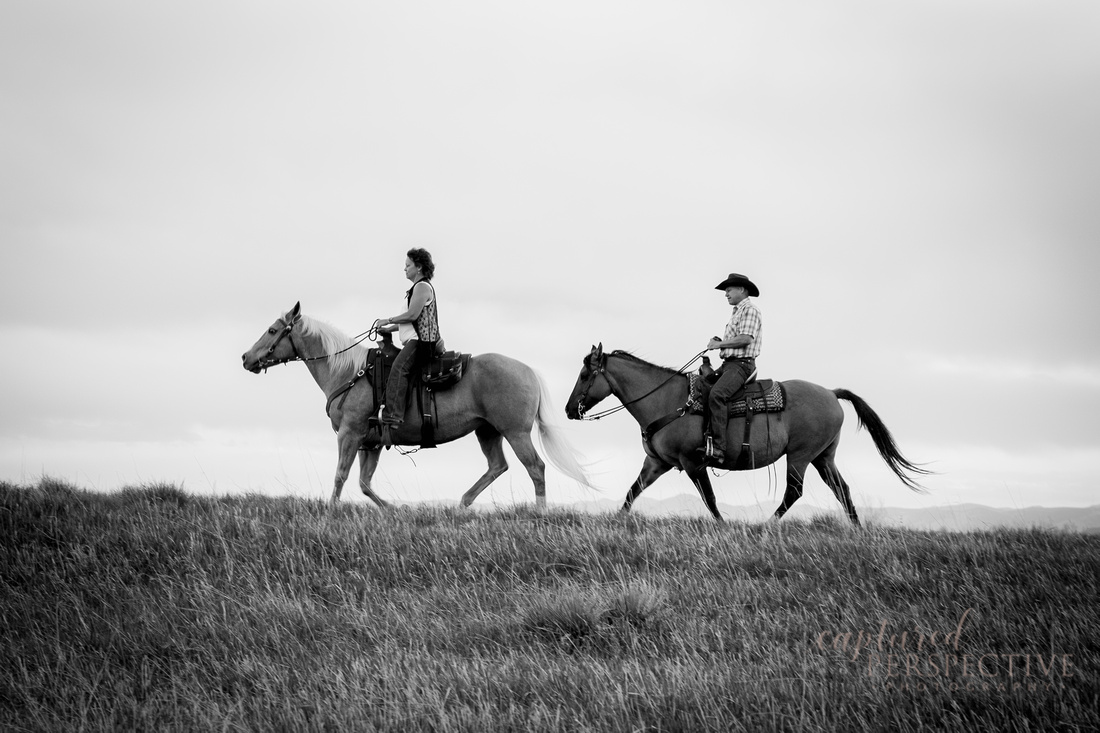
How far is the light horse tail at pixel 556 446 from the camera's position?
1178 centimetres

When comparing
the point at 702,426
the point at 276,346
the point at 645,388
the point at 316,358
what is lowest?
the point at 702,426

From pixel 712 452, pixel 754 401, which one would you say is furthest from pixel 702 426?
pixel 754 401

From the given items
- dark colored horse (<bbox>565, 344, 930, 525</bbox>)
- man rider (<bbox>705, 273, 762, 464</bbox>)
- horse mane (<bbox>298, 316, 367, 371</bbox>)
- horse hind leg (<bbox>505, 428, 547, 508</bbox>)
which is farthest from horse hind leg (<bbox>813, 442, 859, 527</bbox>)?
horse mane (<bbox>298, 316, 367, 371</bbox>)

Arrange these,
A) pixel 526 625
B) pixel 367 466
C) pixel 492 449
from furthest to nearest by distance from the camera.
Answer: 1. pixel 492 449
2. pixel 367 466
3. pixel 526 625

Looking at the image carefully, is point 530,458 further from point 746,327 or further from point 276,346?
point 276,346

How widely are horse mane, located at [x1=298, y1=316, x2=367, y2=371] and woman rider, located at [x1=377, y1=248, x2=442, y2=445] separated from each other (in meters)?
0.79

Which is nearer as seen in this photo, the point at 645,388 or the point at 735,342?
the point at 735,342

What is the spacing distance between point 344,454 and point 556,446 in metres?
3.04

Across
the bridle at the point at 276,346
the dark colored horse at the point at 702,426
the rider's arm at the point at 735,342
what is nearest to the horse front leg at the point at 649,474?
the dark colored horse at the point at 702,426

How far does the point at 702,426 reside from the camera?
10.8 metres

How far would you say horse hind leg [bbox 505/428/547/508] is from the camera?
37.3 ft

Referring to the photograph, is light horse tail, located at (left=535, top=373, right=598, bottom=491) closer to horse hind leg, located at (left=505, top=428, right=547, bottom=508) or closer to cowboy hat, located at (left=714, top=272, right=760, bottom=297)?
horse hind leg, located at (left=505, top=428, right=547, bottom=508)

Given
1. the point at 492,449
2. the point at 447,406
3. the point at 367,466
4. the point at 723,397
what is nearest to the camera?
the point at 723,397

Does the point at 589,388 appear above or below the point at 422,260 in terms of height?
below
